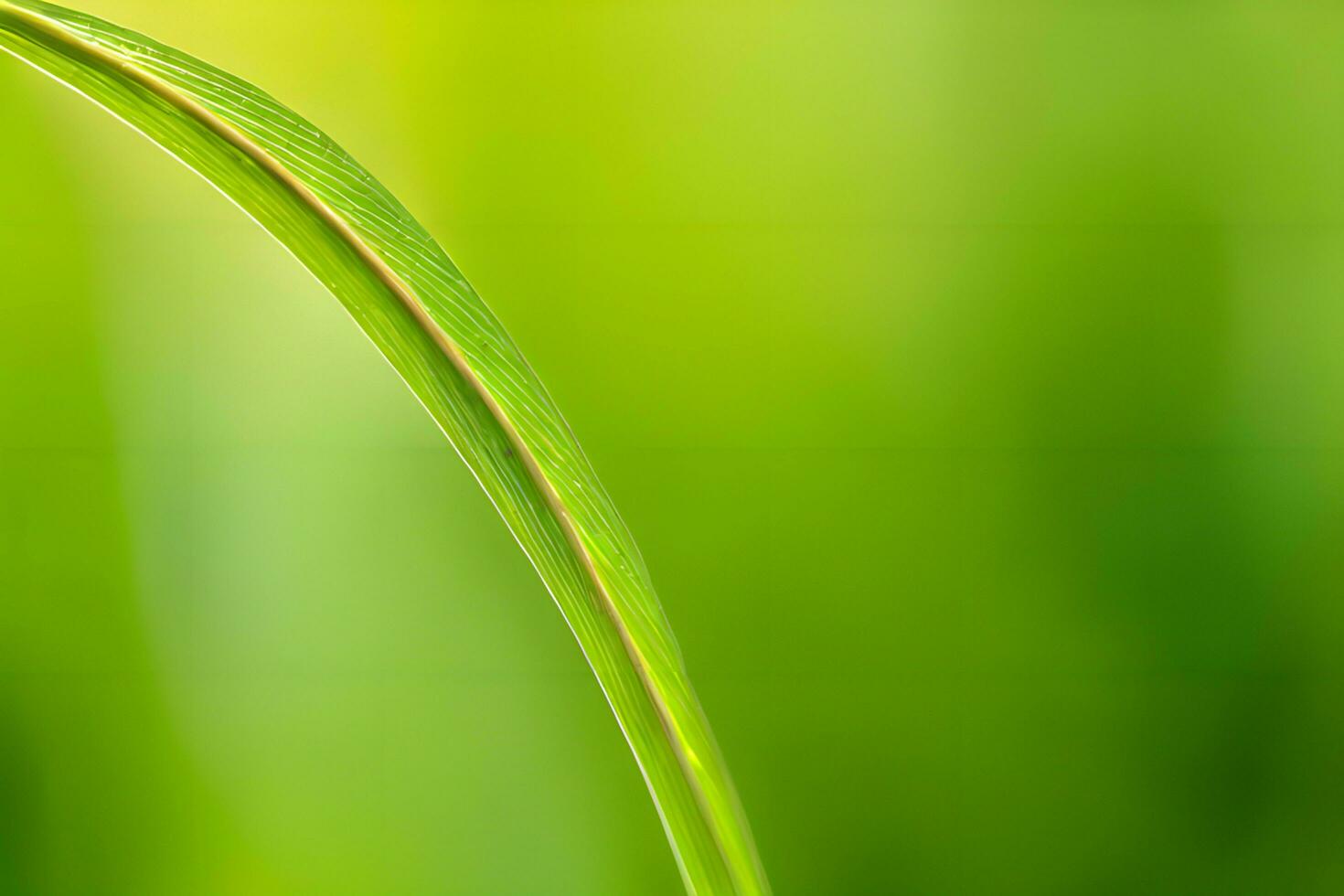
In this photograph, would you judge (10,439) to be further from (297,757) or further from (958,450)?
(958,450)

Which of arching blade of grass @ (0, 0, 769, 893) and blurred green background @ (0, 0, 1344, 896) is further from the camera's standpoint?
blurred green background @ (0, 0, 1344, 896)

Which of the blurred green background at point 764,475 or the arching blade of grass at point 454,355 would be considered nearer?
the arching blade of grass at point 454,355

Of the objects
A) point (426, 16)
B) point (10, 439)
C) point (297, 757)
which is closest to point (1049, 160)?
point (426, 16)

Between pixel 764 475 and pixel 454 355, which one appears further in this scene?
pixel 764 475

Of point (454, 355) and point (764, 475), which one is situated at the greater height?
point (454, 355)
